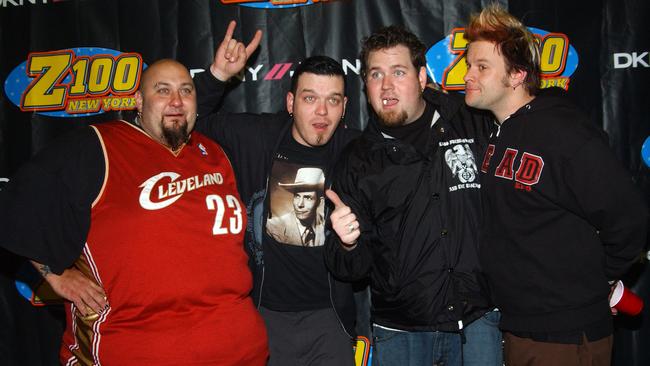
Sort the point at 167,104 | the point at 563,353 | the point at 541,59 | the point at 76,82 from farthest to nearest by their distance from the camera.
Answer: the point at 76,82 < the point at 541,59 < the point at 167,104 < the point at 563,353

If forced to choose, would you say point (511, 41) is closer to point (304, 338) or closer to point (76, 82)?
point (304, 338)

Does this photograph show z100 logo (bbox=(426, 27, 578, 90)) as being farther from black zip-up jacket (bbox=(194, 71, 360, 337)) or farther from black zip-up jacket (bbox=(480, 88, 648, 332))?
black zip-up jacket (bbox=(480, 88, 648, 332))

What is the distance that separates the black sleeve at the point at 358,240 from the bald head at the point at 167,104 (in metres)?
0.66

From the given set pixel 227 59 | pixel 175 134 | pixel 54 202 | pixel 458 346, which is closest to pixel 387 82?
pixel 227 59

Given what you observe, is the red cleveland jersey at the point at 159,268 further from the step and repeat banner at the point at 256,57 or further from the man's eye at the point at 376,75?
the step and repeat banner at the point at 256,57

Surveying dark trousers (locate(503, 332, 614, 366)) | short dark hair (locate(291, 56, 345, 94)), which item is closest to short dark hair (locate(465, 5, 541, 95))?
short dark hair (locate(291, 56, 345, 94))

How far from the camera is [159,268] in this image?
197cm

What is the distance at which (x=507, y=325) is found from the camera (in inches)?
80.4

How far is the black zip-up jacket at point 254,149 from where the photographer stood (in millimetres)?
2441

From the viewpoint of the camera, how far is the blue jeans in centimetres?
213

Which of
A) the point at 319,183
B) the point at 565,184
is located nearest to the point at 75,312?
the point at 319,183

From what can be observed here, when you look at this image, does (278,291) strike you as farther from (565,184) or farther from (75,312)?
(565,184)

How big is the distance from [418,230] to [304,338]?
0.74m

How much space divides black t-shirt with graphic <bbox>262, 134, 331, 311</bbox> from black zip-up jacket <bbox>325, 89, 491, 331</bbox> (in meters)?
0.23
